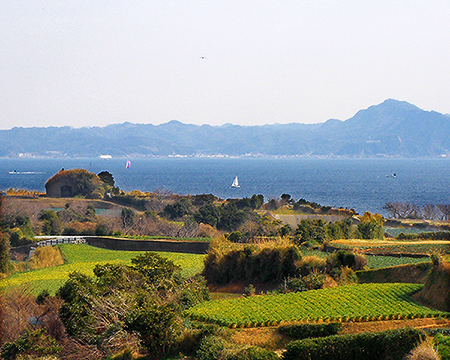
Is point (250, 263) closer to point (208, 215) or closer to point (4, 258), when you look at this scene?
point (4, 258)

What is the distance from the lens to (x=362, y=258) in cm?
2308

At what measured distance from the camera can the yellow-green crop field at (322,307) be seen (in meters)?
16.8

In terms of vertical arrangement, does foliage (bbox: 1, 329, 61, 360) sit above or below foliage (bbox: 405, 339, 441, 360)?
below

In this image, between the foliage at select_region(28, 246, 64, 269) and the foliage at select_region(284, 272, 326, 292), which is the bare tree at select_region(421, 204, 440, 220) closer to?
the foliage at select_region(28, 246, 64, 269)

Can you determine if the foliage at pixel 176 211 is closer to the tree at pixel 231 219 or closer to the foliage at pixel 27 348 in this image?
the tree at pixel 231 219

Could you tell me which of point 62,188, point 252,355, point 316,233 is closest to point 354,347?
point 252,355

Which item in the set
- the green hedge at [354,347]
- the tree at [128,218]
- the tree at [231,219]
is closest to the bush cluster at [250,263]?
the green hedge at [354,347]

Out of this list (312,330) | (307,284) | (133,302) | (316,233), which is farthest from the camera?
(316,233)

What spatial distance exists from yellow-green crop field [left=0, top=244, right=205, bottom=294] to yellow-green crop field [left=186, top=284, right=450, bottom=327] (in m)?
8.37

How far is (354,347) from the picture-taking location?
45.9 ft

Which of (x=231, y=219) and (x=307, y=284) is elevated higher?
(x=307, y=284)

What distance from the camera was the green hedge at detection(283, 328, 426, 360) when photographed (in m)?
13.7

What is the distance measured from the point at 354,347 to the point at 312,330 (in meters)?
1.72

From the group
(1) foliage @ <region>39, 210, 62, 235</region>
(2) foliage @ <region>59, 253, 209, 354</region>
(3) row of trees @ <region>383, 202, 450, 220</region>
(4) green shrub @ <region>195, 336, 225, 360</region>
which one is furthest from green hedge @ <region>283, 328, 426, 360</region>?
(3) row of trees @ <region>383, 202, 450, 220</region>
